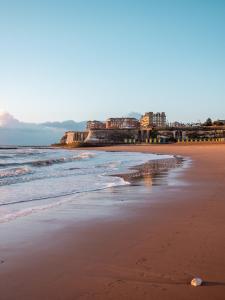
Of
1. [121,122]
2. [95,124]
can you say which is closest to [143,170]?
[121,122]

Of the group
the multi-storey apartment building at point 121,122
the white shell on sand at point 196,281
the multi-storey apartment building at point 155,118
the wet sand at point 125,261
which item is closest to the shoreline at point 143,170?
the wet sand at point 125,261

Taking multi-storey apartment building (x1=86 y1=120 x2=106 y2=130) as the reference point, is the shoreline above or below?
below

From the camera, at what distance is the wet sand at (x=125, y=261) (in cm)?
350

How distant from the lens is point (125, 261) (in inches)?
170

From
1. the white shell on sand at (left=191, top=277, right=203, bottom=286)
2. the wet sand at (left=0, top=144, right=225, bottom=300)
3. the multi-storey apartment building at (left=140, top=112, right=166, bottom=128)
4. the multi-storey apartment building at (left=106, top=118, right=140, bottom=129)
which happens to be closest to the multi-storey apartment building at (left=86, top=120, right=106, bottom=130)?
the multi-storey apartment building at (left=106, top=118, right=140, bottom=129)

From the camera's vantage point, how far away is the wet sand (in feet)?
11.5

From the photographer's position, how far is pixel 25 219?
271 inches

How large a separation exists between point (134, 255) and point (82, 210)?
11.3ft

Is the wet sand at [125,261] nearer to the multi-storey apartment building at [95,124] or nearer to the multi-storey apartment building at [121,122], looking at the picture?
the multi-storey apartment building at [121,122]

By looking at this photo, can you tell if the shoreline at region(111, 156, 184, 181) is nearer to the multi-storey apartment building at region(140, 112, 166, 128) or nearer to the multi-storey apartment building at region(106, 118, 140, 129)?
the multi-storey apartment building at region(106, 118, 140, 129)

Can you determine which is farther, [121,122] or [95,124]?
[95,124]

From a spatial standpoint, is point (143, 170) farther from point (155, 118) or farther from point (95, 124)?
point (155, 118)

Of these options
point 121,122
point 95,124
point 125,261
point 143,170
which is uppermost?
point 121,122

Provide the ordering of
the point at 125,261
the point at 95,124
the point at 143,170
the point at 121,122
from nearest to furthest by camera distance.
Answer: the point at 125,261
the point at 143,170
the point at 121,122
the point at 95,124
